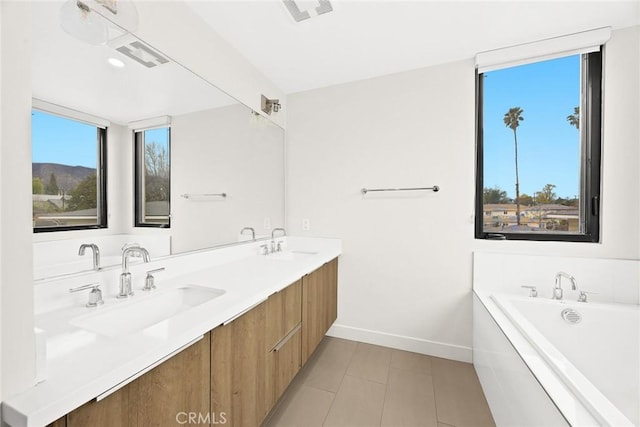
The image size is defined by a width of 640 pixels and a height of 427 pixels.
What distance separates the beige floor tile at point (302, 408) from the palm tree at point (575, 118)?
2.49 m

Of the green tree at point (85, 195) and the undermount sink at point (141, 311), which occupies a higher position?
the green tree at point (85, 195)

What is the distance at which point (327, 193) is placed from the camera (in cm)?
244

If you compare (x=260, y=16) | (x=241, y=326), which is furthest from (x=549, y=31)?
(x=241, y=326)

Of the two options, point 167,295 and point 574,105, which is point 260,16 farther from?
point 574,105

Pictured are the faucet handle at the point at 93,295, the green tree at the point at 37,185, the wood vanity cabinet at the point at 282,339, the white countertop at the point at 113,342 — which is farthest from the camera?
the wood vanity cabinet at the point at 282,339

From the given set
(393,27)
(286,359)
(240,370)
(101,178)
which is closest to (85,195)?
(101,178)

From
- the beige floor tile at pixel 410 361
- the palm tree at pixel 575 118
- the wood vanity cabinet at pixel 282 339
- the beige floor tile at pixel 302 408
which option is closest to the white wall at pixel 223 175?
the wood vanity cabinet at pixel 282 339

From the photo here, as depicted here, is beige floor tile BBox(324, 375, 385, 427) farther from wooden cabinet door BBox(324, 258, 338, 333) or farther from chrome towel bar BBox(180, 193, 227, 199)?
chrome towel bar BBox(180, 193, 227, 199)

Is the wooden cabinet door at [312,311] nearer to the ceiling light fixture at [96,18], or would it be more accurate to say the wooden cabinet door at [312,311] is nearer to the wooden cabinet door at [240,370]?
the wooden cabinet door at [240,370]

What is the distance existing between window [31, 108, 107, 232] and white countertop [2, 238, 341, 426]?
0.27m

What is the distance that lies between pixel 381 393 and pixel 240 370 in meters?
1.08

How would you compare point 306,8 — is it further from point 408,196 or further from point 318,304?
point 318,304

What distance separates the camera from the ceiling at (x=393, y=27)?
1.52 metres

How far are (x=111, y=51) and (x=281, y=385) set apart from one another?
1.78 meters
